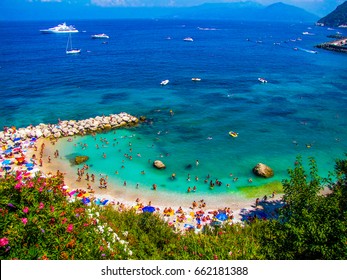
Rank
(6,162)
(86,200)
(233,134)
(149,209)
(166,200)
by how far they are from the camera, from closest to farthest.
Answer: (149,209), (86,200), (166,200), (6,162), (233,134)

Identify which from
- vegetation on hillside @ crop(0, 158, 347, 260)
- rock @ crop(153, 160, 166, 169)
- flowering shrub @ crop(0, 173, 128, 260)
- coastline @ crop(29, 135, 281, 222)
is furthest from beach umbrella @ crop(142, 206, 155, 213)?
flowering shrub @ crop(0, 173, 128, 260)

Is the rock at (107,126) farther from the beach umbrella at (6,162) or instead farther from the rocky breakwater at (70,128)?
the beach umbrella at (6,162)

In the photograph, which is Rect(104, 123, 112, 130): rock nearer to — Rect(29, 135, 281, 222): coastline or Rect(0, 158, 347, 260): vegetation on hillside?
Rect(29, 135, 281, 222): coastline

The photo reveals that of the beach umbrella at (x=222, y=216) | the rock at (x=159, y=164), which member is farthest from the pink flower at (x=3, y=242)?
the rock at (x=159, y=164)

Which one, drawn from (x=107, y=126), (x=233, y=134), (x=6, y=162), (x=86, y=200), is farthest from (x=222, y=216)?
(x=107, y=126)

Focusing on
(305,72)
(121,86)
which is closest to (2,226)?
(121,86)

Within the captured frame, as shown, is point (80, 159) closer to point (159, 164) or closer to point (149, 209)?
point (159, 164)

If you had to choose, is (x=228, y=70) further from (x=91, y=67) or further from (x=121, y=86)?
(x=91, y=67)
